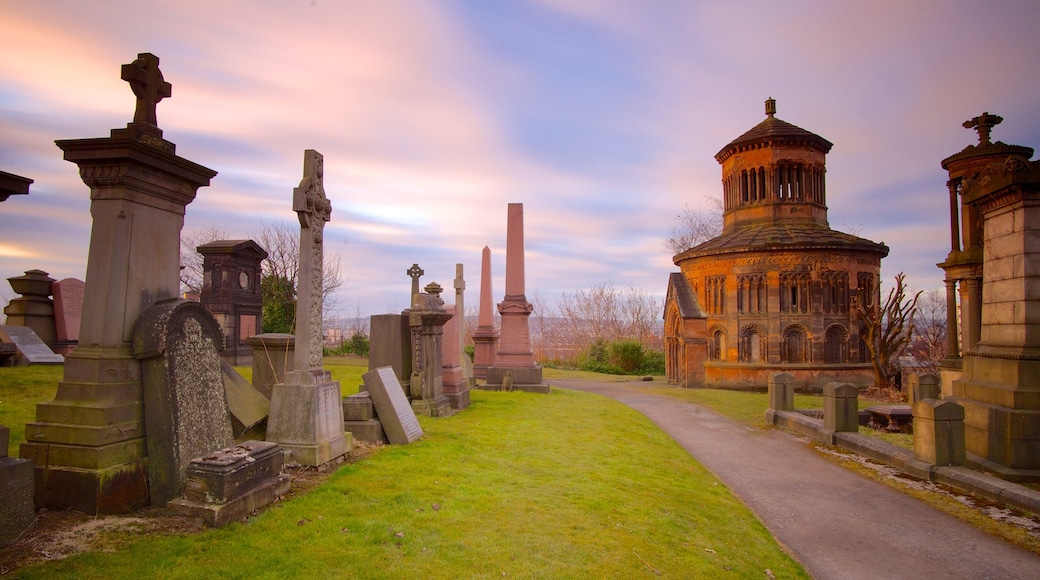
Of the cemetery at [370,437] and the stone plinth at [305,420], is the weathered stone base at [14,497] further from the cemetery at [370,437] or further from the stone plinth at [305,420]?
the stone plinth at [305,420]

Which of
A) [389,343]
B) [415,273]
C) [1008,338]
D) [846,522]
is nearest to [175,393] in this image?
[389,343]

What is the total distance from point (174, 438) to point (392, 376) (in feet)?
13.2

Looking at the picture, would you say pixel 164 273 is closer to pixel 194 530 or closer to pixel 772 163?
pixel 194 530

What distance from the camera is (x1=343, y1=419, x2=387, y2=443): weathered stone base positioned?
8.33 metres

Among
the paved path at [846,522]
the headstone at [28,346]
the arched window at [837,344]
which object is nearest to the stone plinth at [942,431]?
the paved path at [846,522]

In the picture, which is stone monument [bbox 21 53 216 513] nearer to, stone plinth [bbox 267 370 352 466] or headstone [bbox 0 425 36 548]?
headstone [bbox 0 425 36 548]

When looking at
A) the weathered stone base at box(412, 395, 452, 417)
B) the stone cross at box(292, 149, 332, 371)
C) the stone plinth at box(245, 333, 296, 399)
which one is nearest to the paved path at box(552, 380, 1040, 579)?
the weathered stone base at box(412, 395, 452, 417)

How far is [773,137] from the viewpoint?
25.6 metres

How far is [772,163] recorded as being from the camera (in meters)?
25.8

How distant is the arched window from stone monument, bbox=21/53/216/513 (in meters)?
23.9

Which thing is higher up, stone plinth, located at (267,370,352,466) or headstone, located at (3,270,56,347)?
headstone, located at (3,270,56,347)

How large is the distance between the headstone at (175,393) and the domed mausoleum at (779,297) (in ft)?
70.8

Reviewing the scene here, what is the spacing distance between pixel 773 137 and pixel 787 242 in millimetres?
5980

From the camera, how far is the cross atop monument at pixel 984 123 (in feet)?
A: 50.4
